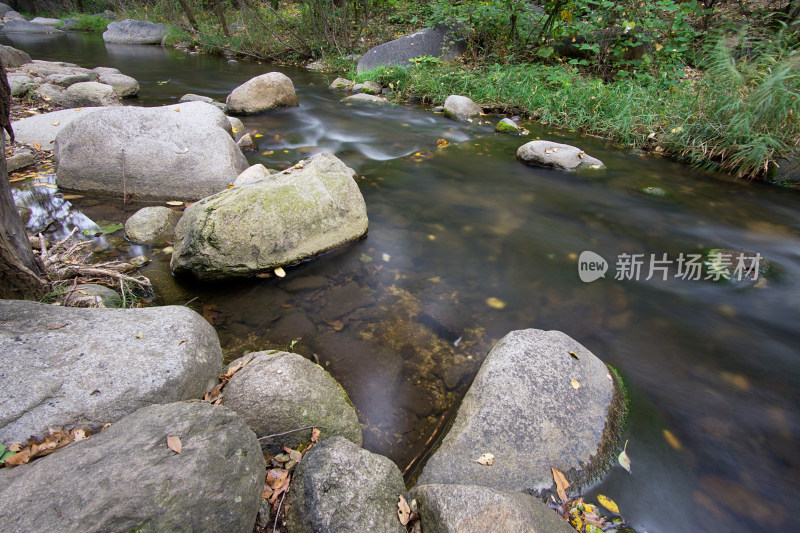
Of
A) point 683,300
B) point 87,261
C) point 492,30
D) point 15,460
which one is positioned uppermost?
point 492,30

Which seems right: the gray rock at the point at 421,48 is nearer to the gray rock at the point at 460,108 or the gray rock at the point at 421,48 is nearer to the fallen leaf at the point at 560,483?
the gray rock at the point at 460,108

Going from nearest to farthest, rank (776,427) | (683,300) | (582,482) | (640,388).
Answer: (582,482)
(776,427)
(640,388)
(683,300)

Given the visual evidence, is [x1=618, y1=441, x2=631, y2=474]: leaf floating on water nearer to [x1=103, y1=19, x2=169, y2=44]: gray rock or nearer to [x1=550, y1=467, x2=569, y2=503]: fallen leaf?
[x1=550, y1=467, x2=569, y2=503]: fallen leaf

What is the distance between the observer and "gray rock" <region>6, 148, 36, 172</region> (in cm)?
530

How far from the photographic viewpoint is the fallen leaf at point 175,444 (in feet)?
5.26

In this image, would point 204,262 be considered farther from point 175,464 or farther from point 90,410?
point 175,464

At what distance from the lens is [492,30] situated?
10945 millimetres

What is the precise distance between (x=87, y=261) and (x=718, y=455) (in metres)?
4.93

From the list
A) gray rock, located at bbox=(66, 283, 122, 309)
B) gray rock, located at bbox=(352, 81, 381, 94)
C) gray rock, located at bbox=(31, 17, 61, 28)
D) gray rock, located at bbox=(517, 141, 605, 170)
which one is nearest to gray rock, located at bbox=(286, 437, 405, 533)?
gray rock, located at bbox=(66, 283, 122, 309)

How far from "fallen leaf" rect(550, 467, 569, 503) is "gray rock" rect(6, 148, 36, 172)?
6830mm

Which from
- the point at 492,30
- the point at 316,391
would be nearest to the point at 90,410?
the point at 316,391

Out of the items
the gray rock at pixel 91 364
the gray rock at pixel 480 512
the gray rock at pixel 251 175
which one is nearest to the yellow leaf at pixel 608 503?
the gray rock at pixel 480 512

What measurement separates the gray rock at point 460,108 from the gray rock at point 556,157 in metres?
2.58

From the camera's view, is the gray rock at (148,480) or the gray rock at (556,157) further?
the gray rock at (556,157)
